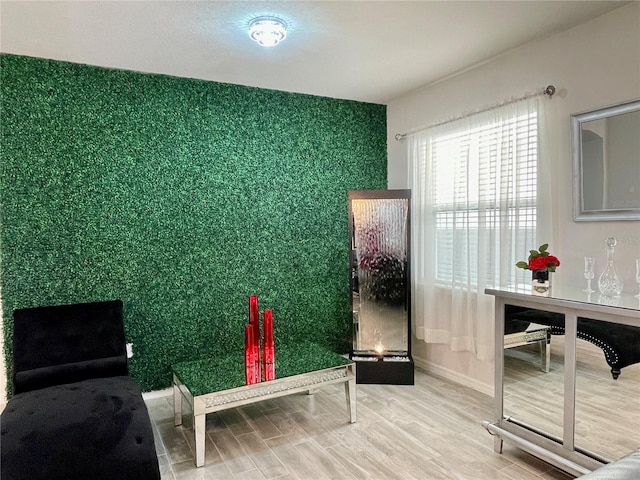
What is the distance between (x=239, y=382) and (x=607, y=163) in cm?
244

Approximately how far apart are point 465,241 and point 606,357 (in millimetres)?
1485

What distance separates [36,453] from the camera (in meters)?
1.79

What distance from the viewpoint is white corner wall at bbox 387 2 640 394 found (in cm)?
238

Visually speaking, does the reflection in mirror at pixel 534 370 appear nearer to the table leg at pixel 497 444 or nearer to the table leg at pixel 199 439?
the table leg at pixel 497 444

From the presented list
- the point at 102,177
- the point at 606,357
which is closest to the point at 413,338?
the point at 606,357

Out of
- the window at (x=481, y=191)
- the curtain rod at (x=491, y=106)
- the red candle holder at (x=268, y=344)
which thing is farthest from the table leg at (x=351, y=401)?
the curtain rod at (x=491, y=106)

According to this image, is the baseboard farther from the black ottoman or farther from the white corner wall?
the black ottoman

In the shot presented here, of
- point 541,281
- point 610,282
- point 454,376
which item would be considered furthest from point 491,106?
point 454,376

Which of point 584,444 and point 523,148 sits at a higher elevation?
point 523,148

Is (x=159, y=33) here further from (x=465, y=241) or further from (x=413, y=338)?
(x=413, y=338)

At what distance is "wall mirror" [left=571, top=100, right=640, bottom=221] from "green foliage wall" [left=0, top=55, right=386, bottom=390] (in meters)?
1.92

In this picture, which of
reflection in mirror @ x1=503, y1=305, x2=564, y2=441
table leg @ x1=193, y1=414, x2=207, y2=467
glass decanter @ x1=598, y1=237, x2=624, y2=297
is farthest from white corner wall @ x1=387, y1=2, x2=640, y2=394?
table leg @ x1=193, y1=414, x2=207, y2=467

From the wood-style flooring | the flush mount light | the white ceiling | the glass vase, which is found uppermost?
the white ceiling

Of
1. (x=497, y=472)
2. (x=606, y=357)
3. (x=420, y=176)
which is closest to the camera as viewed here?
(x=606, y=357)
